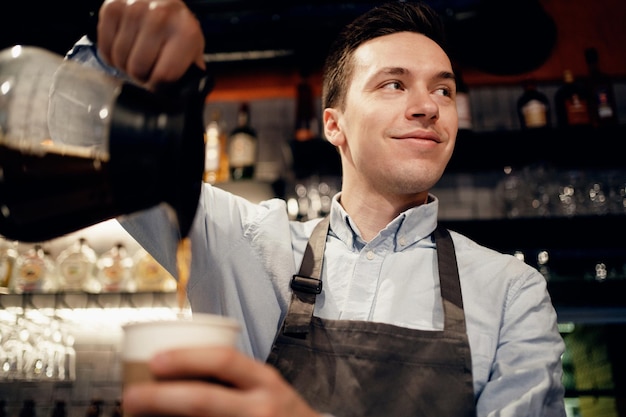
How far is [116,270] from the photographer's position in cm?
285

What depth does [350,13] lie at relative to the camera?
2863mm

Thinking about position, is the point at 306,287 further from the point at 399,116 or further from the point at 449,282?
the point at 399,116

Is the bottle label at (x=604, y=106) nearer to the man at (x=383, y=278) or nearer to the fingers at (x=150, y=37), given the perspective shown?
the man at (x=383, y=278)

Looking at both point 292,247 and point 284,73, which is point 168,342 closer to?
point 292,247

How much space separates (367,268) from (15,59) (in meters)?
0.90

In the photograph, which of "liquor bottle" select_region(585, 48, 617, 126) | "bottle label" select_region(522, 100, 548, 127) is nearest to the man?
"bottle label" select_region(522, 100, 548, 127)

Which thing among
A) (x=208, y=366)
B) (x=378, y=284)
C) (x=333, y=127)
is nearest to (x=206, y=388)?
(x=208, y=366)

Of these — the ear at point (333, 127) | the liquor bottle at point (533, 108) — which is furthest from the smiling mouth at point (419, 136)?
the liquor bottle at point (533, 108)

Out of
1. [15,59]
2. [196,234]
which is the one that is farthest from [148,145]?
[196,234]

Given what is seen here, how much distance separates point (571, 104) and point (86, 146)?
2709 millimetres

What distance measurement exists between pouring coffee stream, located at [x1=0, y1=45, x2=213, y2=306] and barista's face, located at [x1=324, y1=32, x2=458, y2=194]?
2.10 feet

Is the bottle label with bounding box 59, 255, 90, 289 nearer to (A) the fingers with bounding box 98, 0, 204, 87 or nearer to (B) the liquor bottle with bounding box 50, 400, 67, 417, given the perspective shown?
(B) the liquor bottle with bounding box 50, 400, 67, 417

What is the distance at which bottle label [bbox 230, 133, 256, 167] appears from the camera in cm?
298

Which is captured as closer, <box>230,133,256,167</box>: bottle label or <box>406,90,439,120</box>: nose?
<box>406,90,439,120</box>: nose
